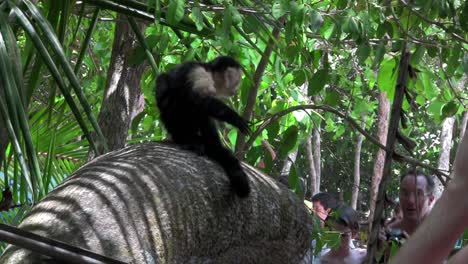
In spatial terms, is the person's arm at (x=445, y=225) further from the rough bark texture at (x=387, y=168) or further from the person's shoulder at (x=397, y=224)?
the person's shoulder at (x=397, y=224)

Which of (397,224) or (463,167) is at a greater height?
(463,167)

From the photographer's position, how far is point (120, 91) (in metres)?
4.18

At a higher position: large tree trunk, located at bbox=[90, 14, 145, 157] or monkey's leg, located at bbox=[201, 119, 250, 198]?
large tree trunk, located at bbox=[90, 14, 145, 157]

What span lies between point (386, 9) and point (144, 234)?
2032mm

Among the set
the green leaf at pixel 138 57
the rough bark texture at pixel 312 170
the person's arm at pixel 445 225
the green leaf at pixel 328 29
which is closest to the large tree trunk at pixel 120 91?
the green leaf at pixel 138 57

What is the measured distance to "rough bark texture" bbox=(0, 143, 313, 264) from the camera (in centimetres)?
205

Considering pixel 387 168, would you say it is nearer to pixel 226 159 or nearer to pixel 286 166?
pixel 226 159

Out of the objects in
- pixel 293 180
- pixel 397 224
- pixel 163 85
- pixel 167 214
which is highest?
pixel 163 85

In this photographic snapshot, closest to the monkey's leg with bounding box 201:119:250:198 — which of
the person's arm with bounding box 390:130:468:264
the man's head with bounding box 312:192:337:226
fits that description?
the man's head with bounding box 312:192:337:226

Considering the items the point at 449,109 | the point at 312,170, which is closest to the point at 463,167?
the point at 449,109

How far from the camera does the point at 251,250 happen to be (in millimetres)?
2703

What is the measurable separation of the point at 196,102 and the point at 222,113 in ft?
0.95

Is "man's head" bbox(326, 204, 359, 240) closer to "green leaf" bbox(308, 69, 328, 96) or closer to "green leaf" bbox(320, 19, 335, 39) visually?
"green leaf" bbox(308, 69, 328, 96)

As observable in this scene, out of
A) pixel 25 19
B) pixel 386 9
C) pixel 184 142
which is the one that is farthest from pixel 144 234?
pixel 386 9
